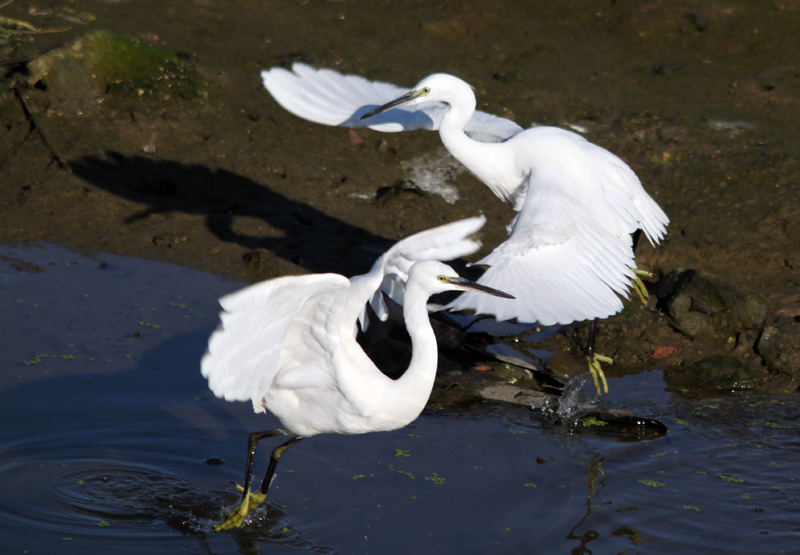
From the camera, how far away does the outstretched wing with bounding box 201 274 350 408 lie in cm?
317

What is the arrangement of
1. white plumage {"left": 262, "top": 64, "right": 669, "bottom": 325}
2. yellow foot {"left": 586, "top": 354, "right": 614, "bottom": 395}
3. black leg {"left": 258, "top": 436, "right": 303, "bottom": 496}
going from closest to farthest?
black leg {"left": 258, "top": 436, "right": 303, "bottom": 496} < white plumage {"left": 262, "top": 64, "right": 669, "bottom": 325} < yellow foot {"left": 586, "top": 354, "right": 614, "bottom": 395}

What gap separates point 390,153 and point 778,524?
5.09 metres

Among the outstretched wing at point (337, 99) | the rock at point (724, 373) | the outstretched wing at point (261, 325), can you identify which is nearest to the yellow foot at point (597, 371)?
the rock at point (724, 373)

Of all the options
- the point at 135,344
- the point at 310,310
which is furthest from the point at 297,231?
the point at 310,310

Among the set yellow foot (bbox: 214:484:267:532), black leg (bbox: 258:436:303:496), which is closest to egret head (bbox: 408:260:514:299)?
black leg (bbox: 258:436:303:496)

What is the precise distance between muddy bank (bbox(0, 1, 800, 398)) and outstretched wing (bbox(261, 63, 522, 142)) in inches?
54.8

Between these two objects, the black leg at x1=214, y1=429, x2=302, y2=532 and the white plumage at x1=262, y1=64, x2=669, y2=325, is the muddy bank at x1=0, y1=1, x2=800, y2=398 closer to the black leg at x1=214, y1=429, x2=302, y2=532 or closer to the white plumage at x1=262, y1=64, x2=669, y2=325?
the white plumage at x1=262, y1=64, x2=669, y2=325

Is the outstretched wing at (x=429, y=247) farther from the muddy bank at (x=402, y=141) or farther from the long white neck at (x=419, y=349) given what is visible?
the muddy bank at (x=402, y=141)

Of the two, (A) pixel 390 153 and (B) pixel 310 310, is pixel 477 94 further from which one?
(B) pixel 310 310

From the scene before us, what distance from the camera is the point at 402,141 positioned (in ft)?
27.3

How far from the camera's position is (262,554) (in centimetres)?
392

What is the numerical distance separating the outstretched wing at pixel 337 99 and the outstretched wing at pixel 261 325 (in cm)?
216

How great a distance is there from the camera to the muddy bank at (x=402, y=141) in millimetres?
6484

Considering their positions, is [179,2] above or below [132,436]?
above
